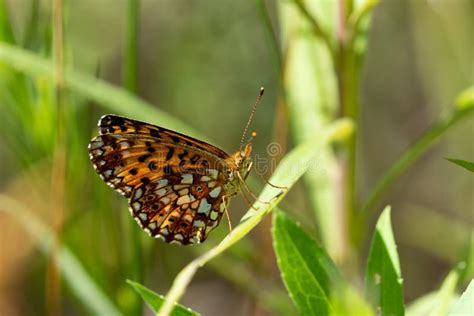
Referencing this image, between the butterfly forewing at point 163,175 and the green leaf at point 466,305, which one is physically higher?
the green leaf at point 466,305

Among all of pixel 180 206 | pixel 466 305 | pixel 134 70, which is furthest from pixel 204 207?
pixel 466 305

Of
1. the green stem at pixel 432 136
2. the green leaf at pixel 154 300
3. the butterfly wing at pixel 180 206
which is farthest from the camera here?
the butterfly wing at pixel 180 206

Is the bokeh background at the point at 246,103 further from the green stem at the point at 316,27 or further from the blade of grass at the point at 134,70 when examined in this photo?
the green stem at the point at 316,27

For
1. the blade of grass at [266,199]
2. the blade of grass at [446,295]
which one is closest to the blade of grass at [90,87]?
the blade of grass at [266,199]

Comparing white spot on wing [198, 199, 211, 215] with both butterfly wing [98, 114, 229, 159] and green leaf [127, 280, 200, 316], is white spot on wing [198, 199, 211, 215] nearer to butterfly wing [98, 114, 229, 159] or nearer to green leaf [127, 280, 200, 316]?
butterfly wing [98, 114, 229, 159]

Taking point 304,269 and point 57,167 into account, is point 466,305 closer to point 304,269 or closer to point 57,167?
point 304,269

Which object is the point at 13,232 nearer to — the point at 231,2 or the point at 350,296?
the point at 231,2
